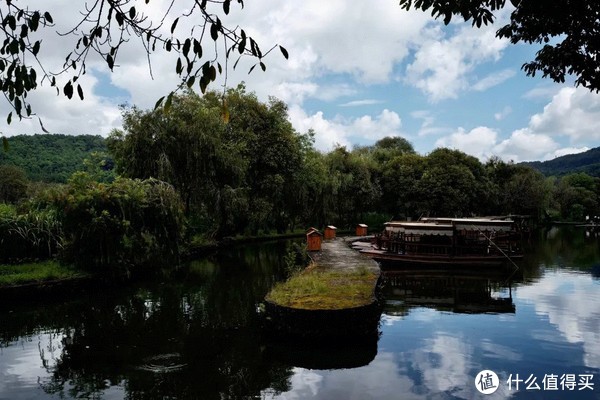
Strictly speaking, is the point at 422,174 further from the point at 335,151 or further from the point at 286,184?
the point at 286,184

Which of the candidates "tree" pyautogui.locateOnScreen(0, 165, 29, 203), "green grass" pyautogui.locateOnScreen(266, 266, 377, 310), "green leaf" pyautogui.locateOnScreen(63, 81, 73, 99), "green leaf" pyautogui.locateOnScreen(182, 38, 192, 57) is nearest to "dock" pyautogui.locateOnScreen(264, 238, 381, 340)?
"green grass" pyautogui.locateOnScreen(266, 266, 377, 310)

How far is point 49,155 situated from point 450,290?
78.3 meters

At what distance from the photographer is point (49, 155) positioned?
77688 mm

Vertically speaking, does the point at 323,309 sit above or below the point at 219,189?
below

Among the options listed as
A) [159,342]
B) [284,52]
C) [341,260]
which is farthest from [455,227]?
[284,52]

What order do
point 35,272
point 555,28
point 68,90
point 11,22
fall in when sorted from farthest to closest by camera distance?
point 35,272 < point 555,28 < point 11,22 < point 68,90

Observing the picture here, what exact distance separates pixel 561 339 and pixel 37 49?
11584mm

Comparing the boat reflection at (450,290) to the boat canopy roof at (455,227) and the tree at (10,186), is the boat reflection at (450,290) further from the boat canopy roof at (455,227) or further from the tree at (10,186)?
the tree at (10,186)

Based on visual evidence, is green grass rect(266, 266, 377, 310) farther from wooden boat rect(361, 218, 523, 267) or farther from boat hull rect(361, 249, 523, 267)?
wooden boat rect(361, 218, 523, 267)

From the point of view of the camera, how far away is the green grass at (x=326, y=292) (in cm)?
1052

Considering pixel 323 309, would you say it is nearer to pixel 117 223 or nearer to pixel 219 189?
pixel 117 223

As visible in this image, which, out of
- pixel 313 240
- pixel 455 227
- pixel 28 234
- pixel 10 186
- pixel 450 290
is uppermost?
pixel 10 186

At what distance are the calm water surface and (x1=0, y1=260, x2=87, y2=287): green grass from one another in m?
0.89

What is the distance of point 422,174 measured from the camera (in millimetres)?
45531
